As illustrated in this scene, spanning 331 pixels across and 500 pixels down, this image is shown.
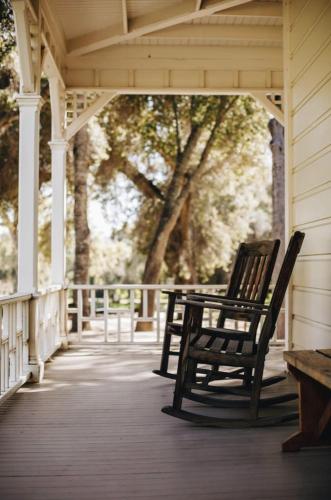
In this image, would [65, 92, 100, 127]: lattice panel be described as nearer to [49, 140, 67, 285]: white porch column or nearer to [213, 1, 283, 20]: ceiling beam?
[49, 140, 67, 285]: white porch column

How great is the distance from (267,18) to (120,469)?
4.71 meters

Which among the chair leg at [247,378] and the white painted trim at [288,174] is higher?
the white painted trim at [288,174]

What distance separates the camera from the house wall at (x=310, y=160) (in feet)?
12.5

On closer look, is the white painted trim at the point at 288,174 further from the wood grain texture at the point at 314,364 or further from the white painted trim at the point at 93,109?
the white painted trim at the point at 93,109

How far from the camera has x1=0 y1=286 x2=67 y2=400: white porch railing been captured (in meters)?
3.96

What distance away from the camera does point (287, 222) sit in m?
4.79

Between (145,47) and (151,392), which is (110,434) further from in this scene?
(145,47)

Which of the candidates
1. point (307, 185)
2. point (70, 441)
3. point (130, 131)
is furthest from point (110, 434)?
point (130, 131)

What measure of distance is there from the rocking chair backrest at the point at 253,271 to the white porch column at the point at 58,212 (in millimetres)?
2494

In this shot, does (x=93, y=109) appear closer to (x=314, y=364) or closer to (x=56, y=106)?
(x=56, y=106)

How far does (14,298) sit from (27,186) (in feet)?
3.36

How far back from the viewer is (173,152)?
1323 centimetres

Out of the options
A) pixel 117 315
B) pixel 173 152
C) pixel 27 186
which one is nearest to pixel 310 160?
pixel 27 186

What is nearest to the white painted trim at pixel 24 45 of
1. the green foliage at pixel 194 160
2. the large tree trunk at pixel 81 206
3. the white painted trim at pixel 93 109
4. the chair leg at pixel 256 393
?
the white painted trim at pixel 93 109
